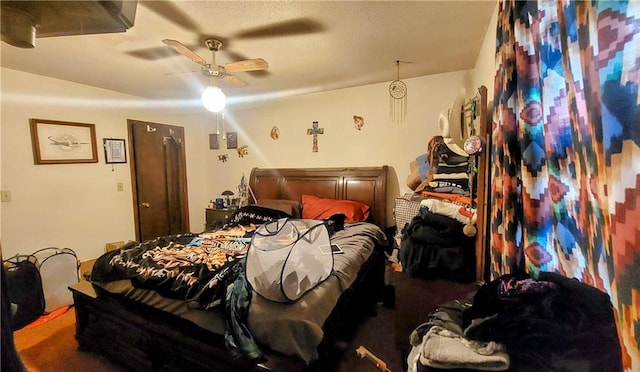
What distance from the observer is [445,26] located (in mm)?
1868

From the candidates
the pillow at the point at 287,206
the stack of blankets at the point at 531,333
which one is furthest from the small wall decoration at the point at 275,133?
the stack of blankets at the point at 531,333

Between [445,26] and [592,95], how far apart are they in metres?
1.67

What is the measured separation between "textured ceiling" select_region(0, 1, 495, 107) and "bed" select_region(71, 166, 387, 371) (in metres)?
1.59

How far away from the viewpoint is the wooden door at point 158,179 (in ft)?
11.8

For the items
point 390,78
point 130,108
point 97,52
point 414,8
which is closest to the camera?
point 414,8

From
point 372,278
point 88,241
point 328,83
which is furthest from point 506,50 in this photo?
point 88,241

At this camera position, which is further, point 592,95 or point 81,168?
point 81,168

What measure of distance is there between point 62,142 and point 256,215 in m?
2.14

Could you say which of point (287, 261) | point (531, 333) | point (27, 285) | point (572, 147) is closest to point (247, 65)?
point (287, 261)

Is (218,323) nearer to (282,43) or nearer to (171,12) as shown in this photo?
(171,12)

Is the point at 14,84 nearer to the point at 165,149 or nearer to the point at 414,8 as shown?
the point at 165,149

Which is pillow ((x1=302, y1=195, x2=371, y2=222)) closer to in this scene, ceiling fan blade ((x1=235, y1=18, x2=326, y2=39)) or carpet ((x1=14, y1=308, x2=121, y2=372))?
ceiling fan blade ((x1=235, y1=18, x2=326, y2=39))

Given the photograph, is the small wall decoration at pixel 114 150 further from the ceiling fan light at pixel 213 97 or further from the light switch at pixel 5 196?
the ceiling fan light at pixel 213 97

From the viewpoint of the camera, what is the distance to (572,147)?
0.67 meters
